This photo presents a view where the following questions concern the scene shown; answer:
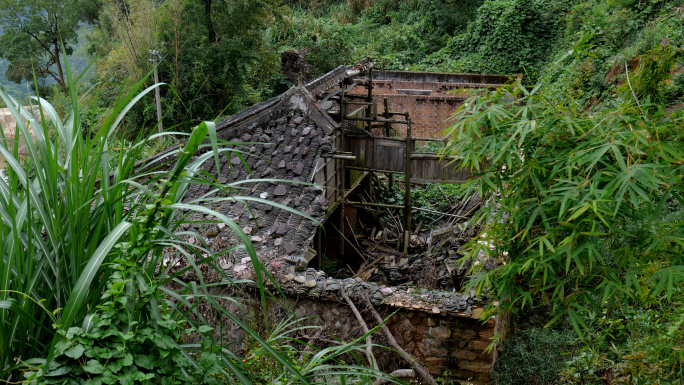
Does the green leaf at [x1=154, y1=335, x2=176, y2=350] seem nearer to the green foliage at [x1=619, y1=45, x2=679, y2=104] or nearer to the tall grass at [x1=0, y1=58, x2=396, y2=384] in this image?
the tall grass at [x1=0, y1=58, x2=396, y2=384]

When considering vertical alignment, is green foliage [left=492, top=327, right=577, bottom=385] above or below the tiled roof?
below

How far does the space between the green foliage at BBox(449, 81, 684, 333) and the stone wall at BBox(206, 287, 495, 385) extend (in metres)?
1.74

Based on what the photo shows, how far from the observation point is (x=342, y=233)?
7848mm

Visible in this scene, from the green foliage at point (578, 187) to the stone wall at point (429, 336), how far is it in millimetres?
1736

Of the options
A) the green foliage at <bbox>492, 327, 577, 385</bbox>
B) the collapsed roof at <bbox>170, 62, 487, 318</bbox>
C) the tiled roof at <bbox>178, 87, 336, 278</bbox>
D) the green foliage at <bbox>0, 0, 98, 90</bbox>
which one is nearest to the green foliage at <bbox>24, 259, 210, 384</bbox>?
the collapsed roof at <bbox>170, 62, 487, 318</bbox>

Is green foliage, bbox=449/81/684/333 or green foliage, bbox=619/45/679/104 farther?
green foliage, bbox=619/45/679/104

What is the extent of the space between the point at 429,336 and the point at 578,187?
2689 mm

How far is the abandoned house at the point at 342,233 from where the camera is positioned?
4.56 metres

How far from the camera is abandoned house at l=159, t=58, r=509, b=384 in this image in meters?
4.56

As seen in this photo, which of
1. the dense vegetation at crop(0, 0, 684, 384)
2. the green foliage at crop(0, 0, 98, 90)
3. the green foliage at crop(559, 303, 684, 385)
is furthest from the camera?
the green foliage at crop(0, 0, 98, 90)

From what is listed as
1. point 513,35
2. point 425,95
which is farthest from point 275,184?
point 513,35

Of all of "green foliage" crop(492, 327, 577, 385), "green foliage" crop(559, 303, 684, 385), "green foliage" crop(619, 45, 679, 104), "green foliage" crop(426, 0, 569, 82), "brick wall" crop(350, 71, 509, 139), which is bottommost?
"green foliage" crop(492, 327, 577, 385)

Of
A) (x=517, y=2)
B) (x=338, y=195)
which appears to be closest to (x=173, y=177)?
(x=338, y=195)

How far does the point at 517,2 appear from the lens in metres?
17.7
